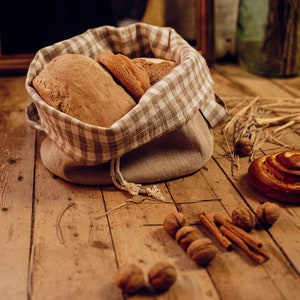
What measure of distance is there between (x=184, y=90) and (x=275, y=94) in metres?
1.15

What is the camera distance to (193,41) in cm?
354

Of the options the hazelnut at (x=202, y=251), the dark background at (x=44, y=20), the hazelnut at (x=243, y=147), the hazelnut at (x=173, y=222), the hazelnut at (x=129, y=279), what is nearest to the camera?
the hazelnut at (x=129, y=279)

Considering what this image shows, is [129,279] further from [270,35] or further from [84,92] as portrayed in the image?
[270,35]

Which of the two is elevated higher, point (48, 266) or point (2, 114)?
point (48, 266)

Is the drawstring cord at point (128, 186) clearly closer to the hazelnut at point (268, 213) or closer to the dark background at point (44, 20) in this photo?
the hazelnut at point (268, 213)

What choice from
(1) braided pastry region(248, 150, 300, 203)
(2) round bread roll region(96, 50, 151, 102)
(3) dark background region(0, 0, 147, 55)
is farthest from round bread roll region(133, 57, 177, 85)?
(3) dark background region(0, 0, 147, 55)

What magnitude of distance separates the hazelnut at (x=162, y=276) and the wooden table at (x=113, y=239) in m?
0.02

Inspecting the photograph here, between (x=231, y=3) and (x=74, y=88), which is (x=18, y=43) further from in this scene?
(x=74, y=88)

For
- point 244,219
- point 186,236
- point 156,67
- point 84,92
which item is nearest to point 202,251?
point 186,236

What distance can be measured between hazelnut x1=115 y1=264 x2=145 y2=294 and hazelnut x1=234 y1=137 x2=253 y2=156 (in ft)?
3.08

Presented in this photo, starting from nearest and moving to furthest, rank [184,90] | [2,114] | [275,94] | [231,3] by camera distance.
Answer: [184,90] → [2,114] → [275,94] → [231,3]

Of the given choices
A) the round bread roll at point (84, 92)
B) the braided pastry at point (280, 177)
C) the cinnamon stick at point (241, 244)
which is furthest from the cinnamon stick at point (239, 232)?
the round bread roll at point (84, 92)

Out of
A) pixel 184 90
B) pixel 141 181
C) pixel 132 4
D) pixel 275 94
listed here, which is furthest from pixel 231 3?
pixel 141 181

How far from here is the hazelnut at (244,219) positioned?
1.58 metres
